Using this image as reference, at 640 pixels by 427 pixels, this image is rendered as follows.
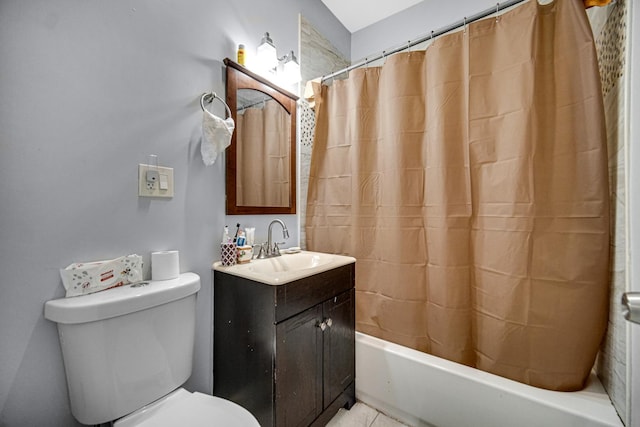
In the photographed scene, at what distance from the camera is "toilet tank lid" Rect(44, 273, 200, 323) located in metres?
0.71

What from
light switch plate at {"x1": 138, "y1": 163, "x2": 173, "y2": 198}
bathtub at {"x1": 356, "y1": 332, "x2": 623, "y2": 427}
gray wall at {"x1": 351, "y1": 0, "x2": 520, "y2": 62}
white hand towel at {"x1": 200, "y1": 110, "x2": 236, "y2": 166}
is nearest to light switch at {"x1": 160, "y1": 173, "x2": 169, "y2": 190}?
light switch plate at {"x1": 138, "y1": 163, "x2": 173, "y2": 198}

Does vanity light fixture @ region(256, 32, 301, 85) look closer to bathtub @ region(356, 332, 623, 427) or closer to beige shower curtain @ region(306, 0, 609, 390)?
beige shower curtain @ region(306, 0, 609, 390)

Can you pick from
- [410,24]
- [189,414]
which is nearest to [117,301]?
[189,414]

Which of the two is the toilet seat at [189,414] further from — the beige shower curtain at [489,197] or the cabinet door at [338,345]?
the beige shower curtain at [489,197]

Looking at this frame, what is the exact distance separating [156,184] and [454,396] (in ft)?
5.12

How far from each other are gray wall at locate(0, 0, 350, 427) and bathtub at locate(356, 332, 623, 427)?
0.87 metres

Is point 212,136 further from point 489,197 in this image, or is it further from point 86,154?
point 489,197

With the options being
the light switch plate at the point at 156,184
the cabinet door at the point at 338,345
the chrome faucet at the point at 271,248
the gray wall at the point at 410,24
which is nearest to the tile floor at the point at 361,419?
the cabinet door at the point at 338,345

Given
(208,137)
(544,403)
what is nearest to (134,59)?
(208,137)

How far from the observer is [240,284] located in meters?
1.09

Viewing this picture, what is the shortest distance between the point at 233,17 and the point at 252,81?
1.05ft

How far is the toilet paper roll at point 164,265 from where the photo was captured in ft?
3.16

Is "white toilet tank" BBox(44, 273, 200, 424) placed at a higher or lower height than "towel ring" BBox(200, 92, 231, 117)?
lower

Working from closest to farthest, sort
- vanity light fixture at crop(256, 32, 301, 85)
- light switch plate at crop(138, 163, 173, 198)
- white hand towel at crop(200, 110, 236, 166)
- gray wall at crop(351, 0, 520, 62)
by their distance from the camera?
light switch plate at crop(138, 163, 173, 198) → white hand towel at crop(200, 110, 236, 166) → vanity light fixture at crop(256, 32, 301, 85) → gray wall at crop(351, 0, 520, 62)
